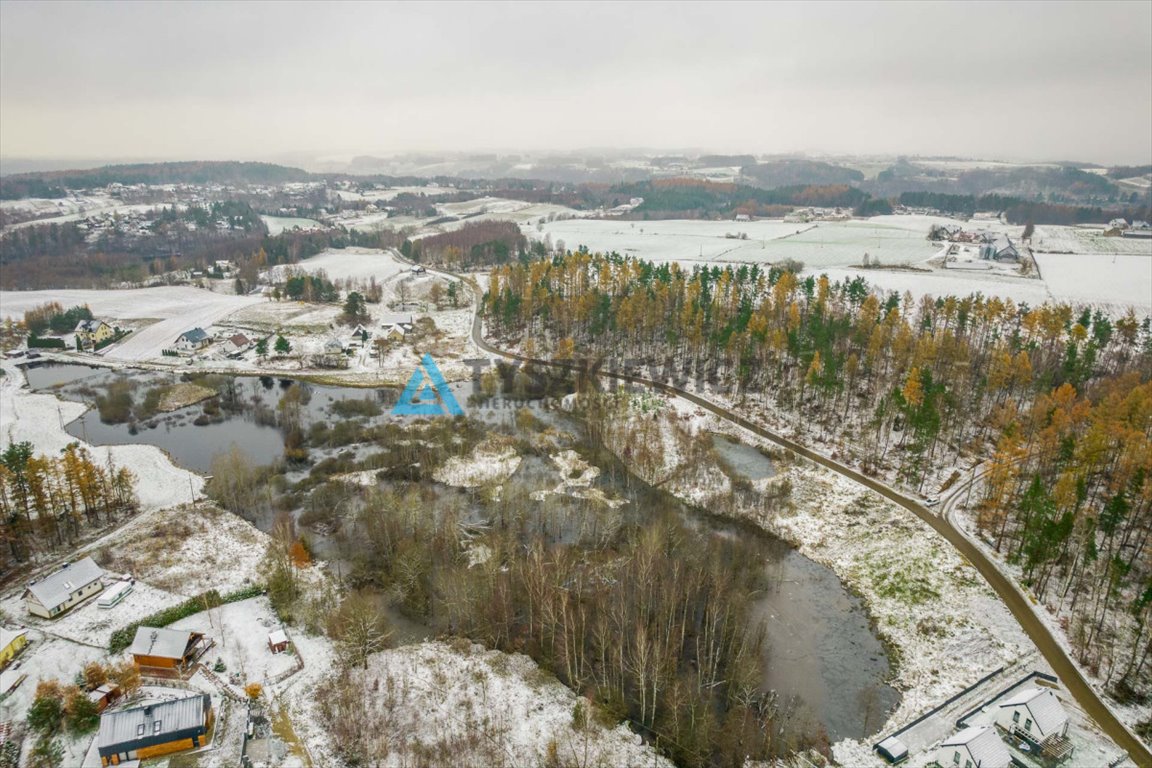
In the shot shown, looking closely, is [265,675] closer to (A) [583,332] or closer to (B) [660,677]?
(B) [660,677]

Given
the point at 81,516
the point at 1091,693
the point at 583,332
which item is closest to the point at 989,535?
the point at 1091,693

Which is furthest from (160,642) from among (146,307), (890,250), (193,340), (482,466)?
(890,250)

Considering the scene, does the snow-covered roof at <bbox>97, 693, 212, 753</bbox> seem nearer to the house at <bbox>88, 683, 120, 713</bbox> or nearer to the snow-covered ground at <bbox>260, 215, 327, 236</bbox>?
the house at <bbox>88, 683, 120, 713</bbox>

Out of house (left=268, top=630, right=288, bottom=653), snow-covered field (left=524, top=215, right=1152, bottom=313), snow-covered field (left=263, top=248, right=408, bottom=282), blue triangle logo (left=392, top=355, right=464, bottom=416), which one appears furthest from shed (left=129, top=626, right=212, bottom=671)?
snow-covered field (left=263, top=248, right=408, bottom=282)

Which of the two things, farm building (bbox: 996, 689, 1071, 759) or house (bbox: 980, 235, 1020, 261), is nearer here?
farm building (bbox: 996, 689, 1071, 759)

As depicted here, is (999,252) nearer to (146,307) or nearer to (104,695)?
(104,695)

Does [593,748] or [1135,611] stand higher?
[1135,611]
